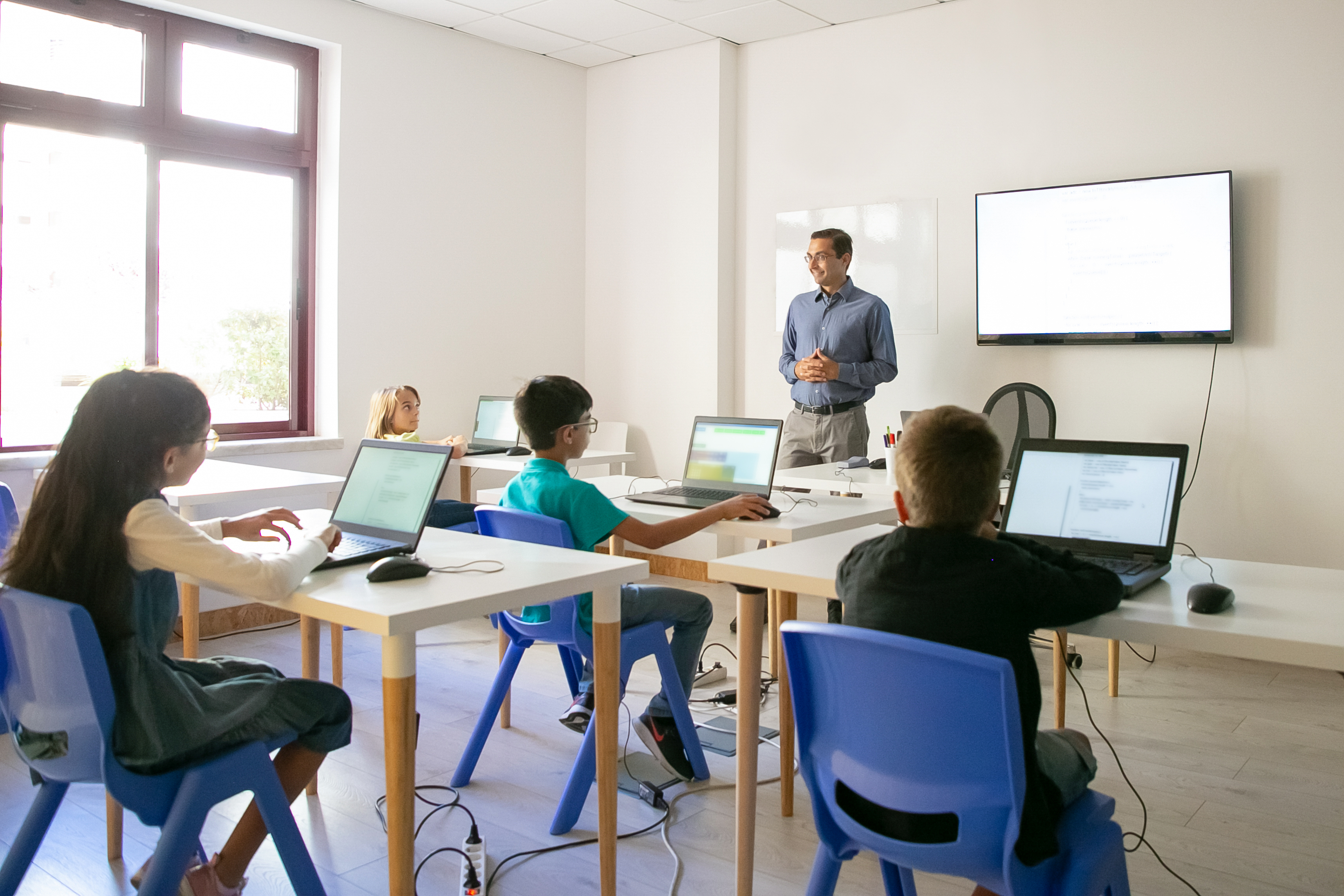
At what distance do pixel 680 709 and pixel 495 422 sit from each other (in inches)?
114

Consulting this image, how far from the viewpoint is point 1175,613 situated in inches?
64.9

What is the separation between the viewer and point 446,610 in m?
1.75

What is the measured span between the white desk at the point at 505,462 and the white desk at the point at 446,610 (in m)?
2.26

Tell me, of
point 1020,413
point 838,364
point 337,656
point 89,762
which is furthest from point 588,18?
point 89,762

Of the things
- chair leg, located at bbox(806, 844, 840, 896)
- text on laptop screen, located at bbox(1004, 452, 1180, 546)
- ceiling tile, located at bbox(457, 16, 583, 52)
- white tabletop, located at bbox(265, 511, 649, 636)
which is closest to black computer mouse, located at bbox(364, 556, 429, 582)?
white tabletop, located at bbox(265, 511, 649, 636)

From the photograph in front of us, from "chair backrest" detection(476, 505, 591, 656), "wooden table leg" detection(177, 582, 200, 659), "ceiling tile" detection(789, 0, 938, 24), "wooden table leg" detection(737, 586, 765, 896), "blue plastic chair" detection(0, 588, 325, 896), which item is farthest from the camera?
"ceiling tile" detection(789, 0, 938, 24)

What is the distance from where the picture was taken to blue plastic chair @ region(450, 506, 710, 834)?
2492 mm

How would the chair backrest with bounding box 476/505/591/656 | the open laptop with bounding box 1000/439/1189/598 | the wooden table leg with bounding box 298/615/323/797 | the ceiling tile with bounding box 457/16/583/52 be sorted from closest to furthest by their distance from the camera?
the open laptop with bounding box 1000/439/1189/598 < the chair backrest with bounding box 476/505/591/656 < the wooden table leg with bounding box 298/615/323/797 < the ceiling tile with bounding box 457/16/583/52

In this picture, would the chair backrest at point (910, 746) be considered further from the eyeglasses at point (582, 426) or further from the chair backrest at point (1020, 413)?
the chair backrest at point (1020, 413)

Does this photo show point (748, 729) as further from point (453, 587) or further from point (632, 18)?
point (632, 18)

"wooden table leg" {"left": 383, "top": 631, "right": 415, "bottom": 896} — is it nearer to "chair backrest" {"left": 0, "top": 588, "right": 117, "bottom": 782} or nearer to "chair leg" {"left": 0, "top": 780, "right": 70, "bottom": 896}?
"chair backrest" {"left": 0, "top": 588, "right": 117, "bottom": 782}

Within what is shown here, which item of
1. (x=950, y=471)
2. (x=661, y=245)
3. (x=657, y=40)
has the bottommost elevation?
(x=950, y=471)

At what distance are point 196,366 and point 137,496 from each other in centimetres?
327

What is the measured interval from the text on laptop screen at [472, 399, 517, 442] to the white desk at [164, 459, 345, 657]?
4.47ft
